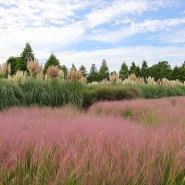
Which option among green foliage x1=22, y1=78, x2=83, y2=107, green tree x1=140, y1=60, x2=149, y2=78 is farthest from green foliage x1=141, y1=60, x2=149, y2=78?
green foliage x1=22, y1=78, x2=83, y2=107

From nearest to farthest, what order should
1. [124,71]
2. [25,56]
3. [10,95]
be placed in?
[10,95], [25,56], [124,71]

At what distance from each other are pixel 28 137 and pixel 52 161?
53 cm

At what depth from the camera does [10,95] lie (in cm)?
825

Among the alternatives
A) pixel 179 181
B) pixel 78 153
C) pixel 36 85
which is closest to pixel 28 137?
pixel 78 153

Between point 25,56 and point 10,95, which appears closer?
point 10,95

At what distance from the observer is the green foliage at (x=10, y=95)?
8.07 meters

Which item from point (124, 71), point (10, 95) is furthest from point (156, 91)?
point (124, 71)

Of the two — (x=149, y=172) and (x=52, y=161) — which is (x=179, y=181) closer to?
(x=149, y=172)

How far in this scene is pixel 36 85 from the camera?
946 centimetres

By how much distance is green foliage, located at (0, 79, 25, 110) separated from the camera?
807 centimetres

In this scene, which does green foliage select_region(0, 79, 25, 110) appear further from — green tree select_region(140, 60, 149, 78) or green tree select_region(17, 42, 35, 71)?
green tree select_region(140, 60, 149, 78)

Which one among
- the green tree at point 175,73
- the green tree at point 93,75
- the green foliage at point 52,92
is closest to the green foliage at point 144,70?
the green tree at point 175,73

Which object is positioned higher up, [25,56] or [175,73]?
[25,56]

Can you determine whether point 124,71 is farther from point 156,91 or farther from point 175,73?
point 156,91
